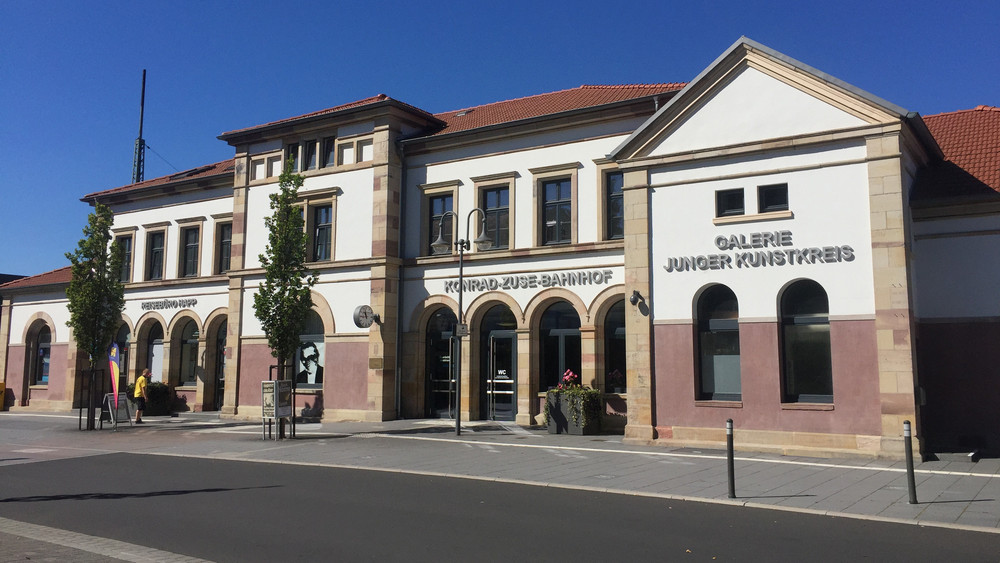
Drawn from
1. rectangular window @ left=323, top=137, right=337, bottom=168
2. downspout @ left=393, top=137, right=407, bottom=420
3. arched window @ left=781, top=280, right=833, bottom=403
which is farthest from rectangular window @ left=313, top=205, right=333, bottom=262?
arched window @ left=781, top=280, right=833, bottom=403

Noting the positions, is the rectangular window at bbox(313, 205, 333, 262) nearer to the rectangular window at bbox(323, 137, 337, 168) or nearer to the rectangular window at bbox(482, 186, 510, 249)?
the rectangular window at bbox(323, 137, 337, 168)

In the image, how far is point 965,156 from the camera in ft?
59.2

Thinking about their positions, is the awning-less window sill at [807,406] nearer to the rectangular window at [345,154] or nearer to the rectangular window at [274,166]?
the rectangular window at [345,154]

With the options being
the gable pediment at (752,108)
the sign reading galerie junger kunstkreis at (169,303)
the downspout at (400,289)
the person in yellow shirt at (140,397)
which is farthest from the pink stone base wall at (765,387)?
the sign reading galerie junger kunstkreis at (169,303)

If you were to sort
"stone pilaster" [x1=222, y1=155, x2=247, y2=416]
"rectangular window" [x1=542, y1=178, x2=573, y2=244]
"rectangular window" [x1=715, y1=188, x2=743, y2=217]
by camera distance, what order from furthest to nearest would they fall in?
1. "stone pilaster" [x1=222, y1=155, x2=247, y2=416]
2. "rectangular window" [x1=542, y1=178, x2=573, y2=244]
3. "rectangular window" [x1=715, y1=188, x2=743, y2=217]

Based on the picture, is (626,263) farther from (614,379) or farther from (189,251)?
(189,251)

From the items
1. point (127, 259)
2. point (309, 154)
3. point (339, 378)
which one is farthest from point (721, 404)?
point (127, 259)

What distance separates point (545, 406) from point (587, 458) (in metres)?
5.35

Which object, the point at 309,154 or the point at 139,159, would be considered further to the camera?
the point at 139,159

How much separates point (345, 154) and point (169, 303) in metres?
10.3

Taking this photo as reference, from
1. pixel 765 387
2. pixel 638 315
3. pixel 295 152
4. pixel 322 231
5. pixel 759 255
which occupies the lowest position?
Answer: pixel 765 387

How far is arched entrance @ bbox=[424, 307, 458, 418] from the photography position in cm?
2377

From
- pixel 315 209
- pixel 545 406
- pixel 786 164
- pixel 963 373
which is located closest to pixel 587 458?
pixel 545 406

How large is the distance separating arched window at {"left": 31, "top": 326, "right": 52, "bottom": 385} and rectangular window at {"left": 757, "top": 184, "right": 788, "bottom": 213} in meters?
29.9
